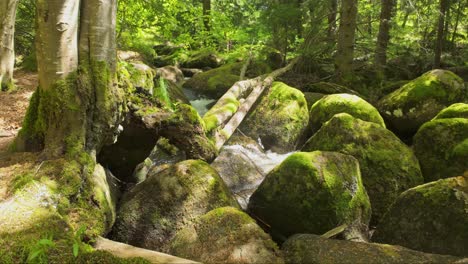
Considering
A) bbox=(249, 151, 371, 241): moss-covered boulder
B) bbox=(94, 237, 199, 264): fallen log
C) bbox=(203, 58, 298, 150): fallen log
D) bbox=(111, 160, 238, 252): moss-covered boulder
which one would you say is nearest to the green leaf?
bbox=(94, 237, 199, 264): fallen log

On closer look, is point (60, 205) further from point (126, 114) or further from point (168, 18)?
point (168, 18)

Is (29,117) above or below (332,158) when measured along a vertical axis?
above

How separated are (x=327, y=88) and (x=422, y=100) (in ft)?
10.9

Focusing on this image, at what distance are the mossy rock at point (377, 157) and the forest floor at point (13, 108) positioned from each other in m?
5.01

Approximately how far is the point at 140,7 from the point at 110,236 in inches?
415

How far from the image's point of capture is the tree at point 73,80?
391cm

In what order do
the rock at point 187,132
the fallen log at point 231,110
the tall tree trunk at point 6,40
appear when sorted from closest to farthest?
1. the rock at point 187,132
2. the fallen log at point 231,110
3. the tall tree trunk at point 6,40

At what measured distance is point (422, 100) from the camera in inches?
332

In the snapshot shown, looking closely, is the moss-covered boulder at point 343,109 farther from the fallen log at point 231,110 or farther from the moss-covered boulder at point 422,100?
the fallen log at point 231,110

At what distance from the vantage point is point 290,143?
8930mm

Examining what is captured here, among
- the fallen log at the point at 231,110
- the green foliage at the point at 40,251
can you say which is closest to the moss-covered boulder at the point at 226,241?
the green foliage at the point at 40,251

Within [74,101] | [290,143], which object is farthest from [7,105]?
[290,143]

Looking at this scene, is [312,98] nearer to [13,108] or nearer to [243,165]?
[243,165]

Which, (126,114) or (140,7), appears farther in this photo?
(140,7)
